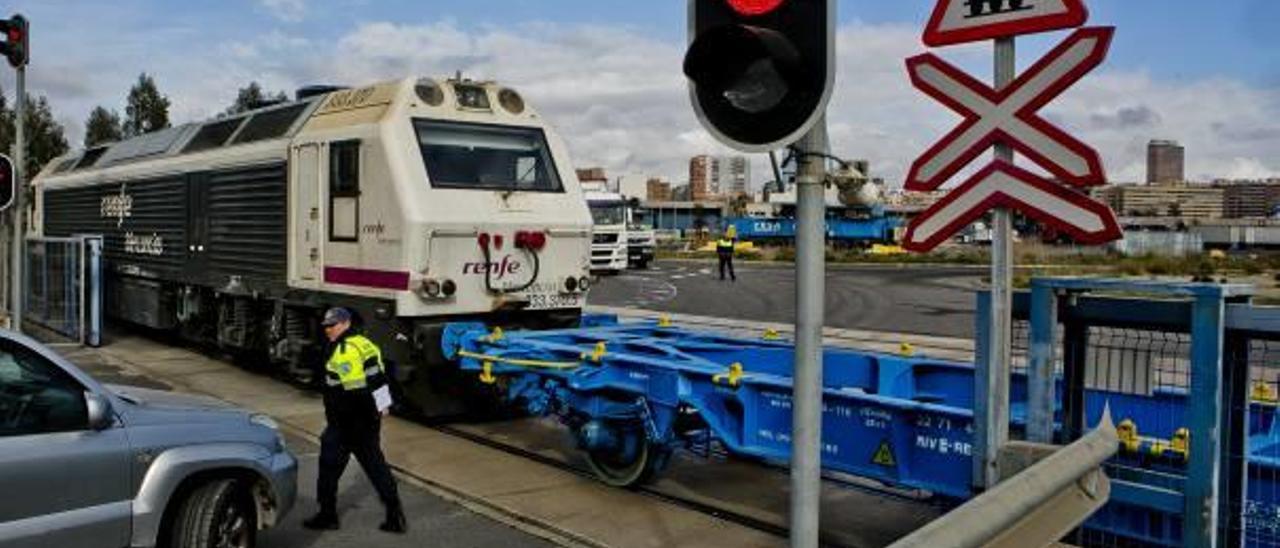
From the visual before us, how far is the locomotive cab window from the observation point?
11.1 m

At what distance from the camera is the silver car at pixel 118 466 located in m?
4.96

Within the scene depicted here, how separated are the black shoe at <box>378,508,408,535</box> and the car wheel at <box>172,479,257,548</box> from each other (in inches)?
48.8

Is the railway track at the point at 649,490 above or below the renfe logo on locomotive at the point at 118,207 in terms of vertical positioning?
below

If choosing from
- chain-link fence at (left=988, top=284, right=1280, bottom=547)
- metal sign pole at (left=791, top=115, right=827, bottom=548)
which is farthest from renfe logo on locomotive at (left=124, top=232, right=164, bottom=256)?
metal sign pole at (left=791, top=115, right=827, bottom=548)

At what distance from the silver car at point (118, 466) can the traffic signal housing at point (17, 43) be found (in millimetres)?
8823

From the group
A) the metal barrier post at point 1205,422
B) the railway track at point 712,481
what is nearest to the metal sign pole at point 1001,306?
the metal barrier post at point 1205,422

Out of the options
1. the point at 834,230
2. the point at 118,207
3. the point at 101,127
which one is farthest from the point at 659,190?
the point at 118,207

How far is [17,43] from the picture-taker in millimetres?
13297

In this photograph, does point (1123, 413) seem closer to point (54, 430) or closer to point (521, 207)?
point (54, 430)

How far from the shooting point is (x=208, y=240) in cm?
1453

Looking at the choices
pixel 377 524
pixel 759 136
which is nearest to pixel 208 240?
pixel 377 524

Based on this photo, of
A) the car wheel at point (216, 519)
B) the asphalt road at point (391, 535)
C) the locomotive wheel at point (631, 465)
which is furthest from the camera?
the locomotive wheel at point (631, 465)

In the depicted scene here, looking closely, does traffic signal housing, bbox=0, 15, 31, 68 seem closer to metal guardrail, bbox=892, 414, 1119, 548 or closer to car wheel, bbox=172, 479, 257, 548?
car wheel, bbox=172, 479, 257, 548

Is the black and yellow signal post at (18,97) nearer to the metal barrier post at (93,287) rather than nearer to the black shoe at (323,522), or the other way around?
the metal barrier post at (93,287)
